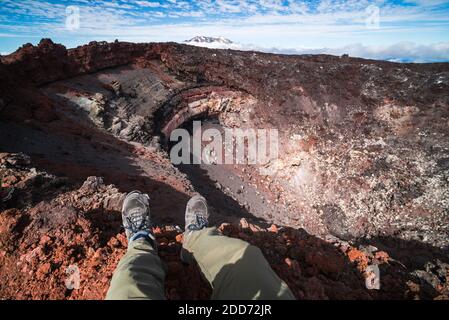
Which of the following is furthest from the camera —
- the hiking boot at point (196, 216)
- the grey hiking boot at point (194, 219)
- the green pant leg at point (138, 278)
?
the hiking boot at point (196, 216)

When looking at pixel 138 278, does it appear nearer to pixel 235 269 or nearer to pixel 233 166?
pixel 235 269

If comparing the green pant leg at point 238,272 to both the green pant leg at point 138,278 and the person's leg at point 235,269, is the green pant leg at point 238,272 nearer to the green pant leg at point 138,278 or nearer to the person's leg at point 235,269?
the person's leg at point 235,269

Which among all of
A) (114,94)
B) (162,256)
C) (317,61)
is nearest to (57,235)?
(162,256)

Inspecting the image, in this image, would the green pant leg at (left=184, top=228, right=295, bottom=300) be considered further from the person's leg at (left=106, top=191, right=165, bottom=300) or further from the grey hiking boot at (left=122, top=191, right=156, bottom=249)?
the grey hiking boot at (left=122, top=191, right=156, bottom=249)

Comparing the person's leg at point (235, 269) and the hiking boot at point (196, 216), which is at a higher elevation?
the person's leg at point (235, 269)

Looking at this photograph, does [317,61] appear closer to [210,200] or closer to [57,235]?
[210,200]

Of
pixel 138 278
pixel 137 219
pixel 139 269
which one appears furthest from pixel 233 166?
pixel 138 278

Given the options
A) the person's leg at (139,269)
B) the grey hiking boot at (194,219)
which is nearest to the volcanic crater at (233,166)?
the grey hiking boot at (194,219)
